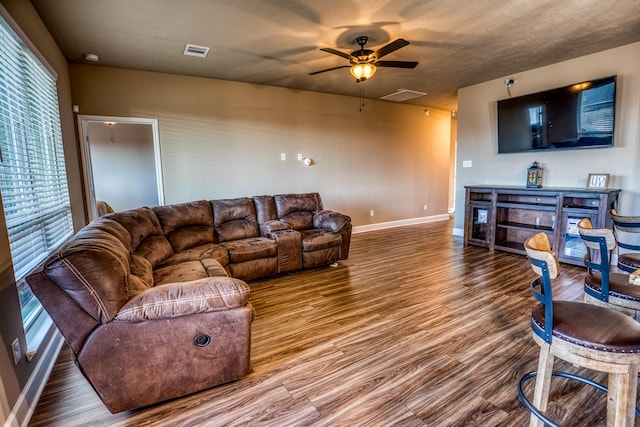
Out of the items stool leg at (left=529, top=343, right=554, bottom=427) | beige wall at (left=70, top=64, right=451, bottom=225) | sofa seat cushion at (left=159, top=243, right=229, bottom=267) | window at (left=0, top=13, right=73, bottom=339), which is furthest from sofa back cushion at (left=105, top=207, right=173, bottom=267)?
stool leg at (left=529, top=343, right=554, bottom=427)

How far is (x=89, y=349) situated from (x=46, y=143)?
7.13 feet

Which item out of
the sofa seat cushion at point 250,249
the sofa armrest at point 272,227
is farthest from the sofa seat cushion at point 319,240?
the sofa seat cushion at point 250,249

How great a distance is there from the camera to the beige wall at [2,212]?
1.52 metres

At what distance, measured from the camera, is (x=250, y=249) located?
11.6 feet

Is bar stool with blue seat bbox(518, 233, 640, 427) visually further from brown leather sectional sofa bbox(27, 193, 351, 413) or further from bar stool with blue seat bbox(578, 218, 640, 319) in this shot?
brown leather sectional sofa bbox(27, 193, 351, 413)

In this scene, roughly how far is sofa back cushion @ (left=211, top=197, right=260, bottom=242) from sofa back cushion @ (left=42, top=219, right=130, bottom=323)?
7.04ft

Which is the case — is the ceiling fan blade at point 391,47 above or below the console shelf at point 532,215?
above

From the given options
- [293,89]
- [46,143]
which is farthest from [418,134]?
[46,143]

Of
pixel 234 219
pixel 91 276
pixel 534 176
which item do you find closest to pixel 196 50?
pixel 234 219

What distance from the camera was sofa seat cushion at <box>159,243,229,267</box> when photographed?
3.03 m

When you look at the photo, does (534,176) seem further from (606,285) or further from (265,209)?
(265,209)

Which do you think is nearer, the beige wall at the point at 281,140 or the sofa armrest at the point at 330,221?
the sofa armrest at the point at 330,221

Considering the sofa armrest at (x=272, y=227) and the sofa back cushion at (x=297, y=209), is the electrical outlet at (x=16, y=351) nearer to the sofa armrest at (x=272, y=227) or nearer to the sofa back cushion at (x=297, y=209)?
the sofa armrest at (x=272, y=227)

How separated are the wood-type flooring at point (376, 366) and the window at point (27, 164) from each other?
32.0 inches
